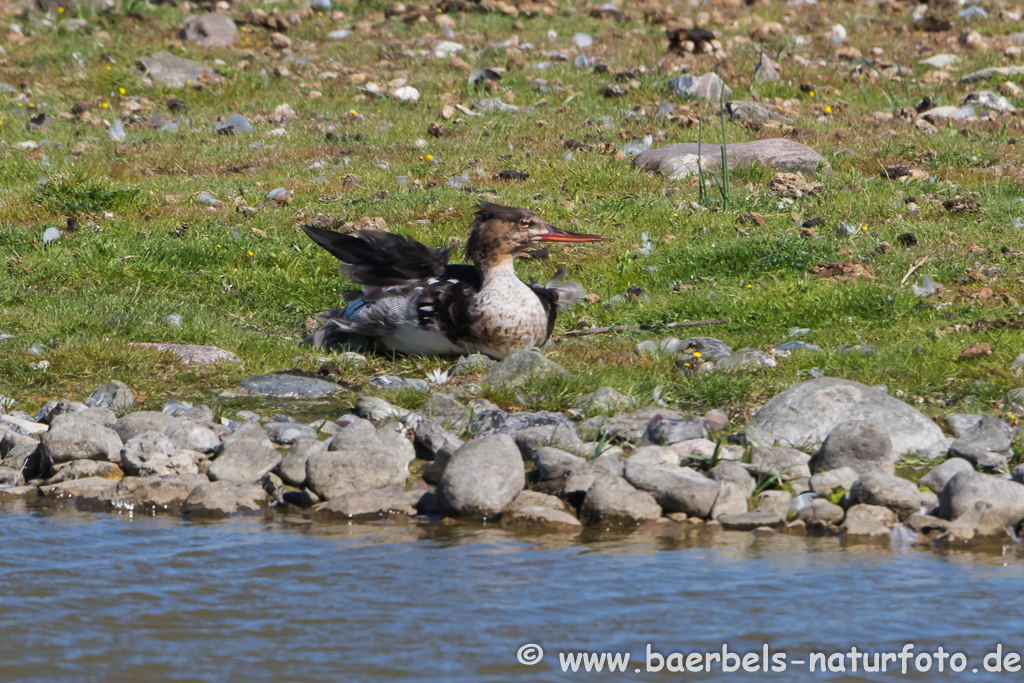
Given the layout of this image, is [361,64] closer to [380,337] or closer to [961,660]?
[380,337]

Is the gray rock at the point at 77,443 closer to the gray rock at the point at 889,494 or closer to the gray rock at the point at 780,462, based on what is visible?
the gray rock at the point at 780,462

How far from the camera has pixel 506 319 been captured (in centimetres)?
838

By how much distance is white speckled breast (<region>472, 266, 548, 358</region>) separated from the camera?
27.5 ft

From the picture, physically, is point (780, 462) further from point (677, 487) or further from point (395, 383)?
point (395, 383)

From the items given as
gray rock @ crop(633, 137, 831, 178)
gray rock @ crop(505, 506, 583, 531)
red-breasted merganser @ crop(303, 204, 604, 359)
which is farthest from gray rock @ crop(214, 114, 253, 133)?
gray rock @ crop(505, 506, 583, 531)

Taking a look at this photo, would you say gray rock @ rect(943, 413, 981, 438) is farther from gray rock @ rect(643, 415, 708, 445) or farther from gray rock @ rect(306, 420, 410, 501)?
gray rock @ rect(306, 420, 410, 501)

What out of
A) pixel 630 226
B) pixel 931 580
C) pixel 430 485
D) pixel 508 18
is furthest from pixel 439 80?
pixel 931 580

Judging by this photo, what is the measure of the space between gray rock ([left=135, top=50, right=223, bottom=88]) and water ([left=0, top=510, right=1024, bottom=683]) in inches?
475

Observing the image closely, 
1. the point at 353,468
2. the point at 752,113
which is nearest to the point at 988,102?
the point at 752,113

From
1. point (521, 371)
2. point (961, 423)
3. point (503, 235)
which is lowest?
point (961, 423)

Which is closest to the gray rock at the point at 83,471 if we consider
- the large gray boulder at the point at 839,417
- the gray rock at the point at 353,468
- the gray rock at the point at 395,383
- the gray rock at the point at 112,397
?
the gray rock at the point at 112,397

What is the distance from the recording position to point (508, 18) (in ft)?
65.5

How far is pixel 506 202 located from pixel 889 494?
6313mm

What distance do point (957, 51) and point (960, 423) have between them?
12.5 meters
